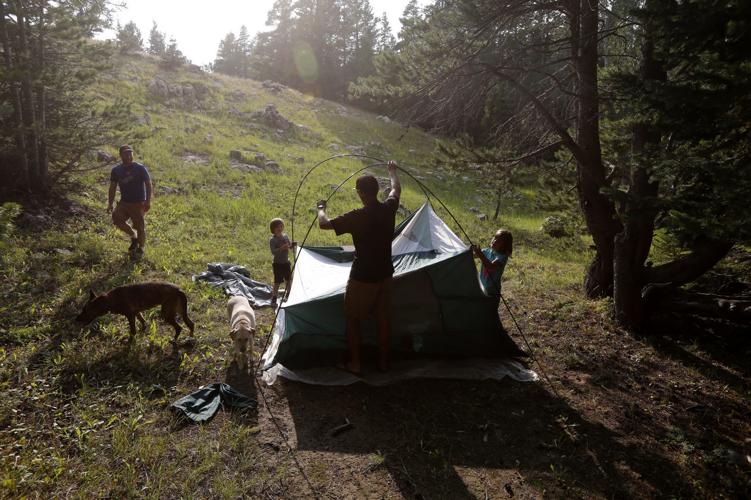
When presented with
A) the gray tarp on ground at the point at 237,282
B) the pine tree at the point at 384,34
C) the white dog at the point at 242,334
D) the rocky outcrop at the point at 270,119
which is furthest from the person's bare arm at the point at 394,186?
the pine tree at the point at 384,34

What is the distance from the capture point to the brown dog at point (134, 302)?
19.0 ft

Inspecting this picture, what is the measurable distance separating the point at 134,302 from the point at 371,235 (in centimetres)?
334

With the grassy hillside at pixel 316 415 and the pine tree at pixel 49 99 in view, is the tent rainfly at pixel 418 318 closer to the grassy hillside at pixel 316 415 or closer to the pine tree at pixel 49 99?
the grassy hillside at pixel 316 415

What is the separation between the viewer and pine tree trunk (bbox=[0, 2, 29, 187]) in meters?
9.14

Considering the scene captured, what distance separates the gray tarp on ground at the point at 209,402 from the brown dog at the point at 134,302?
4.71 ft

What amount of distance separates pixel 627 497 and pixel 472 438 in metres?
1.39

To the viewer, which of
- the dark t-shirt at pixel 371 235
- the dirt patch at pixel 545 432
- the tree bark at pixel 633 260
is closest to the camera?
the dirt patch at pixel 545 432

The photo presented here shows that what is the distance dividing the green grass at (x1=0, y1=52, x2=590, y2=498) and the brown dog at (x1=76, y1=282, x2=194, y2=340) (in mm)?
307

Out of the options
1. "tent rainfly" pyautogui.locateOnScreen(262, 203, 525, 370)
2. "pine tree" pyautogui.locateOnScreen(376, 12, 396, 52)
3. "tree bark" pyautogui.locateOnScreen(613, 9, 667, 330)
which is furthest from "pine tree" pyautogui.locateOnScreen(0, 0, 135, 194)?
"pine tree" pyautogui.locateOnScreen(376, 12, 396, 52)

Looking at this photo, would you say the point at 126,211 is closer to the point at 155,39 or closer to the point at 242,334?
the point at 242,334

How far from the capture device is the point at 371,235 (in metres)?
4.95

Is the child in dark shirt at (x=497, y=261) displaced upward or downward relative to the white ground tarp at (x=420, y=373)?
upward

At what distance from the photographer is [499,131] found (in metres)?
8.02

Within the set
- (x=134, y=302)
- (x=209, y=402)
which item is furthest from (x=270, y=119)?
(x=209, y=402)
